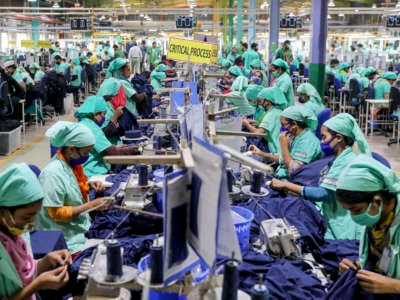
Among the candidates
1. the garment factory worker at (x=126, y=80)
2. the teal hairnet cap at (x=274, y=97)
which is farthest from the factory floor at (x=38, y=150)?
the teal hairnet cap at (x=274, y=97)

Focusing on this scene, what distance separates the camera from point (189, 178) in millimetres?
1447

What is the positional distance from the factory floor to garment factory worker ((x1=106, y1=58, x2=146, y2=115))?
184cm

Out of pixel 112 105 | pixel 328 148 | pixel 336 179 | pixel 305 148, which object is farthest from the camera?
pixel 112 105

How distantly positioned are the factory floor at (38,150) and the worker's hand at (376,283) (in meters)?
6.22

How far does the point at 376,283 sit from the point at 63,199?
178cm

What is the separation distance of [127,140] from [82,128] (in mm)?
1840

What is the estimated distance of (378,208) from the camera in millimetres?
1962

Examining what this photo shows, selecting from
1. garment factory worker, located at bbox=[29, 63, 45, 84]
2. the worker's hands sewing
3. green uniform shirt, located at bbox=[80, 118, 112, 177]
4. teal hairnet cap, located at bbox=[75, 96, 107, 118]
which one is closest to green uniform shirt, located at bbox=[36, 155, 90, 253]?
the worker's hands sewing

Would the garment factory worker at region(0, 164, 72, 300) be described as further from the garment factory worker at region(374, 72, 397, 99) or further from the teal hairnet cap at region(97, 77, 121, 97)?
the garment factory worker at region(374, 72, 397, 99)

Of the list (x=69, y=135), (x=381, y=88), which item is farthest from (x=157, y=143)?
(x=381, y=88)

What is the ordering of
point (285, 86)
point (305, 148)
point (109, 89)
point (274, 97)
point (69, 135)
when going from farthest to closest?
point (285, 86) → point (109, 89) → point (274, 97) → point (305, 148) → point (69, 135)

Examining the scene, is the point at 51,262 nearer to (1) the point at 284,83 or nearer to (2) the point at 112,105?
(2) the point at 112,105

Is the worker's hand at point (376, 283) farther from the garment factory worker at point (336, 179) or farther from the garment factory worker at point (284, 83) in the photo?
the garment factory worker at point (284, 83)

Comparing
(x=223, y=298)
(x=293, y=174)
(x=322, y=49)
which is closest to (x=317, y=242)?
(x=293, y=174)
